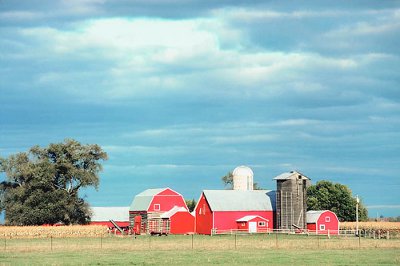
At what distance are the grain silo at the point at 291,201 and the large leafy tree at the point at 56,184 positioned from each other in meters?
23.4

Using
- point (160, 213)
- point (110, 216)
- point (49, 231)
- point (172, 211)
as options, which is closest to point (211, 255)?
point (49, 231)

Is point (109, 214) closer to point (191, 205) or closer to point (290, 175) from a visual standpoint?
point (191, 205)

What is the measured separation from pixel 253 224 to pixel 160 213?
1449cm

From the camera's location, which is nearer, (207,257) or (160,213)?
(207,257)

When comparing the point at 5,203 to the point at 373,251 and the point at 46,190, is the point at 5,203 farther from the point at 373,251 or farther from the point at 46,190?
the point at 373,251

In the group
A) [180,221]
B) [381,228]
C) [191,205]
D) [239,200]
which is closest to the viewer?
[381,228]

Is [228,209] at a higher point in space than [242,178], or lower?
lower

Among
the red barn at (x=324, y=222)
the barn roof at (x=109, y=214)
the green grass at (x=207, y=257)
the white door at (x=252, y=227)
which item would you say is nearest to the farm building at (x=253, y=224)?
the white door at (x=252, y=227)

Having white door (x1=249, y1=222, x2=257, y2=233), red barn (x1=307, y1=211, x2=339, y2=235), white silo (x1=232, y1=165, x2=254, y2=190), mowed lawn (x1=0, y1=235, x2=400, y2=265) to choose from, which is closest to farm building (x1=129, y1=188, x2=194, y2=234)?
white door (x1=249, y1=222, x2=257, y2=233)

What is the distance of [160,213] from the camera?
99.0 metres

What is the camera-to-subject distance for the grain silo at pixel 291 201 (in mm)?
90562

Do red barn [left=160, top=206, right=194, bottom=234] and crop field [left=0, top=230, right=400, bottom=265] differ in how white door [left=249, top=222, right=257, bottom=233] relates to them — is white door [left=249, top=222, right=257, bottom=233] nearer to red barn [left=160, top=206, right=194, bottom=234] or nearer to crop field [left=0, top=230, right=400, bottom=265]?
red barn [left=160, top=206, right=194, bottom=234]

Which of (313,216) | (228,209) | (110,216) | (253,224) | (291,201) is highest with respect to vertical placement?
(291,201)

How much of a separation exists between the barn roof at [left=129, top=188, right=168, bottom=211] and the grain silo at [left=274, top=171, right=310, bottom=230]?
18.1 m
